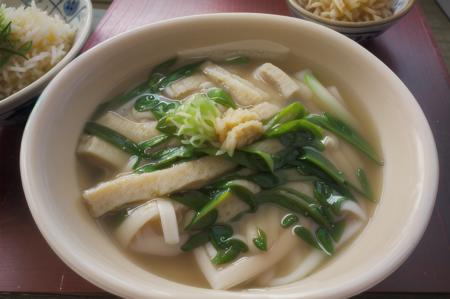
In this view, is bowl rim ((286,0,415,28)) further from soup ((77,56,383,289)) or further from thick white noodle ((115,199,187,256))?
thick white noodle ((115,199,187,256))

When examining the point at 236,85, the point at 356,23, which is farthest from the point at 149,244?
the point at 356,23

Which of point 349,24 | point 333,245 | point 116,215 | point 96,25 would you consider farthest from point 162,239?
point 96,25

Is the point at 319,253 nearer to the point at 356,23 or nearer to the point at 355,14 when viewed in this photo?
the point at 356,23

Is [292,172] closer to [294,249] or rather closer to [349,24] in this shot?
[294,249]

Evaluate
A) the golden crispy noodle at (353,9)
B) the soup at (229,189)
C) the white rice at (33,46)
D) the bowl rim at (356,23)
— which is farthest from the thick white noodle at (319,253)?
the white rice at (33,46)

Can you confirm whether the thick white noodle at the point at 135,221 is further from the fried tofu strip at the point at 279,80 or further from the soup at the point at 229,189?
the fried tofu strip at the point at 279,80

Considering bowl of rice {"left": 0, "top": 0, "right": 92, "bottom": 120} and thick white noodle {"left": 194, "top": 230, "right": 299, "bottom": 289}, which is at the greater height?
bowl of rice {"left": 0, "top": 0, "right": 92, "bottom": 120}

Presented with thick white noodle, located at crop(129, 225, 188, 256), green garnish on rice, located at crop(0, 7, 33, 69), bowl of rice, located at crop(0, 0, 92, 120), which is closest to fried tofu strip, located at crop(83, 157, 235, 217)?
thick white noodle, located at crop(129, 225, 188, 256)
